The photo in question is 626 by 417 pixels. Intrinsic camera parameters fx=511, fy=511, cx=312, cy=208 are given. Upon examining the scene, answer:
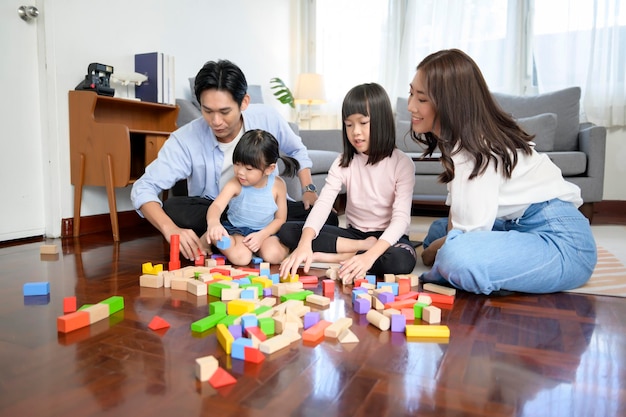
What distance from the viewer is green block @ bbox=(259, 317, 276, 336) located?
1322 millimetres

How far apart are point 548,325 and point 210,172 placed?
64.6 inches

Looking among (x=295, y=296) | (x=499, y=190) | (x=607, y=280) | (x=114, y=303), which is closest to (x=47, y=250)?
(x=114, y=303)

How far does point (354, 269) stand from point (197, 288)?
564 mm

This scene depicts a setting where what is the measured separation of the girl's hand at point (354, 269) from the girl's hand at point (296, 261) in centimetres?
14

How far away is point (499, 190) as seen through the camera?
1.77m

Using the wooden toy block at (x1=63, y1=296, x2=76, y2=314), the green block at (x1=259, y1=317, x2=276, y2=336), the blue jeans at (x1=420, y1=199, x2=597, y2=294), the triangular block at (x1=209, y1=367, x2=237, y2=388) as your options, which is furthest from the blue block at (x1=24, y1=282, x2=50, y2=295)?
the blue jeans at (x1=420, y1=199, x2=597, y2=294)

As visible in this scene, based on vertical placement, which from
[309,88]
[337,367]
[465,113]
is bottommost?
[337,367]

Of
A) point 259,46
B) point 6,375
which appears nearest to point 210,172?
point 6,375

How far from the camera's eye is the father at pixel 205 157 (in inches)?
86.4

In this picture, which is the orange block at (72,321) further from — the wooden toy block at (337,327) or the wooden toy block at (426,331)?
the wooden toy block at (426,331)

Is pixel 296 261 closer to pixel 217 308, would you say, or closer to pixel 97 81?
pixel 217 308

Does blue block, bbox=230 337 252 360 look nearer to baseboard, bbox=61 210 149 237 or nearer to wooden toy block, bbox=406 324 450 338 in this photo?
wooden toy block, bbox=406 324 450 338

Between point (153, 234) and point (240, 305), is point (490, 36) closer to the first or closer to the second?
point (153, 234)

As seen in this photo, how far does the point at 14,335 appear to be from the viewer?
53.1 inches
